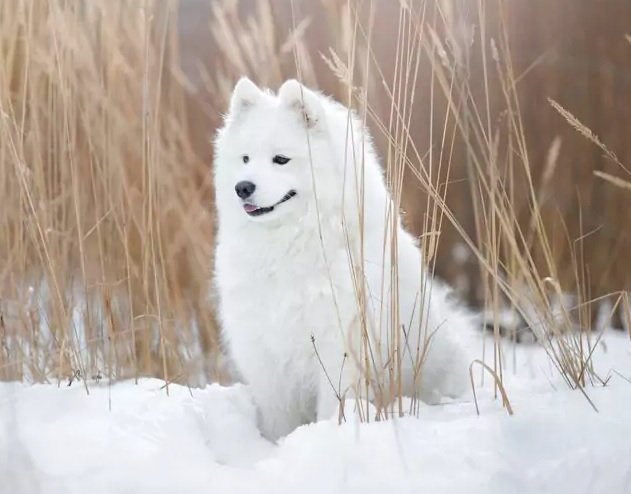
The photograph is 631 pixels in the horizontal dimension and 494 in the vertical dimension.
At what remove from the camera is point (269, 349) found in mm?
2285

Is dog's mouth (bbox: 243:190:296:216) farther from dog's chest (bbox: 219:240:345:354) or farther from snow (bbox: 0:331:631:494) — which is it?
snow (bbox: 0:331:631:494)

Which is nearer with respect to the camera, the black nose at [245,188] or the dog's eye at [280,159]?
the black nose at [245,188]

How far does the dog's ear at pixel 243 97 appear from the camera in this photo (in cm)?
242

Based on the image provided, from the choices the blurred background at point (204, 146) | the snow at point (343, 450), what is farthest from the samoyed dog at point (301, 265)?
the snow at point (343, 450)

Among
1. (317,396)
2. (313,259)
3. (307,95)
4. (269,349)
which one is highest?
(307,95)

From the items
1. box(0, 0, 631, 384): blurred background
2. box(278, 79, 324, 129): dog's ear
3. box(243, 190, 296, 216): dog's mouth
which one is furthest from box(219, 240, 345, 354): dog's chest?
box(278, 79, 324, 129): dog's ear

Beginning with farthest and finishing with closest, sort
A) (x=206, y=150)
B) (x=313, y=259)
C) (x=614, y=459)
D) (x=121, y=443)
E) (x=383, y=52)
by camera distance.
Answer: (x=206, y=150), (x=383, y=52), (x=313, y=259), (x=121, y=443), (x=614, y=459)

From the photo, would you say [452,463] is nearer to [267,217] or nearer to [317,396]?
[317,396]

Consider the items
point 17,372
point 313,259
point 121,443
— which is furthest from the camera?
point 17,372

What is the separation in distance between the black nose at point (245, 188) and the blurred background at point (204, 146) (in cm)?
25

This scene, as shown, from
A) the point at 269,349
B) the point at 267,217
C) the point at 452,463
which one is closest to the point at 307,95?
the point at 267,217

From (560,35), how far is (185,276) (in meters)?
2.02

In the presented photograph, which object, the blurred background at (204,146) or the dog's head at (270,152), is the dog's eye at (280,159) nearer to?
the dog's head at (270,152)

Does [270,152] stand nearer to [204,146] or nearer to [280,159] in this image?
[280,159]
